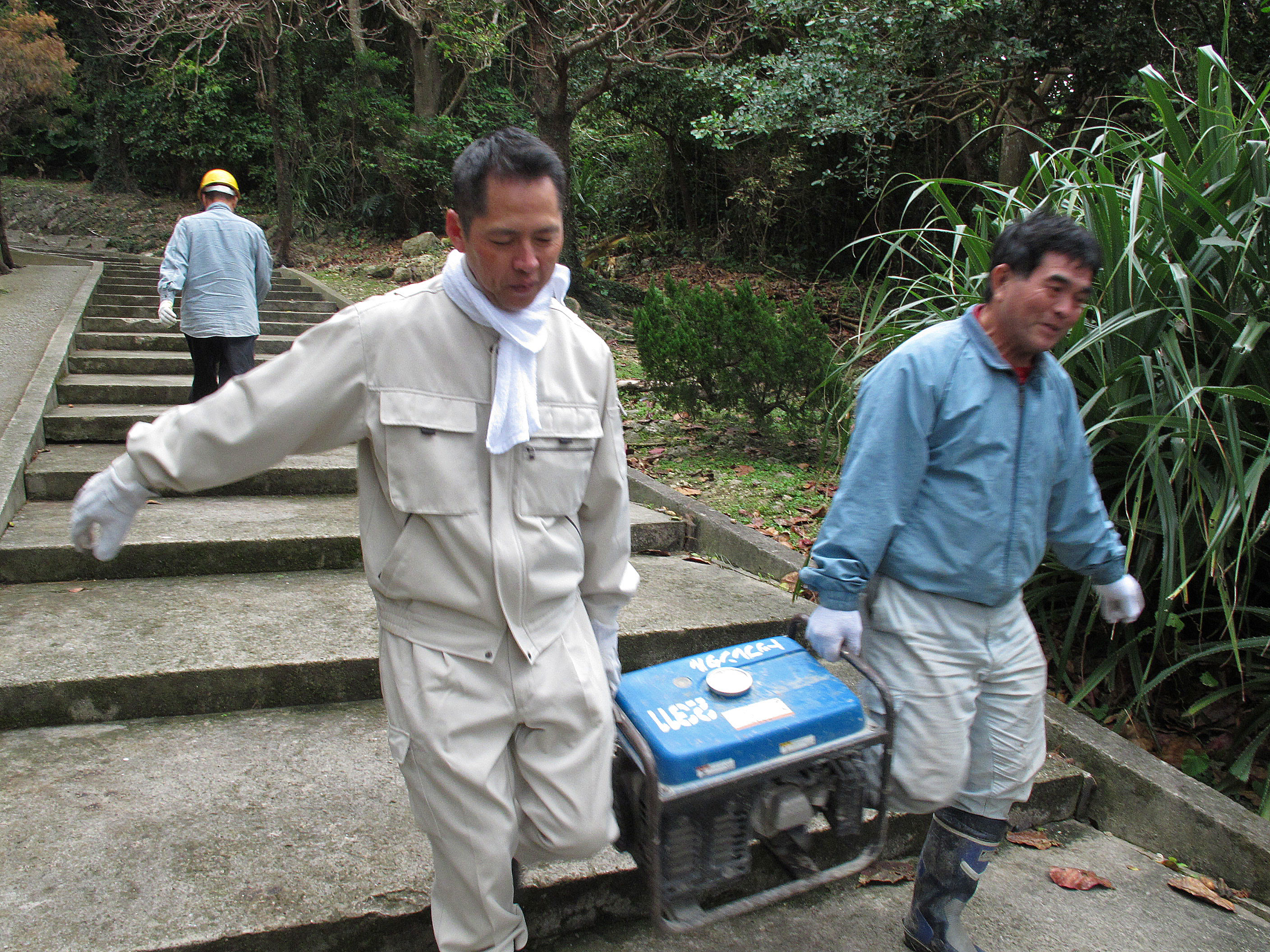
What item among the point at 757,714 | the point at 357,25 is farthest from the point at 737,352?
the point at 357,25

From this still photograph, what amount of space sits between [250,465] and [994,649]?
5.58 feet

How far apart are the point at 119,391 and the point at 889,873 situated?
592 centimetres

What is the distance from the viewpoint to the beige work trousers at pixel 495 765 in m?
1.71

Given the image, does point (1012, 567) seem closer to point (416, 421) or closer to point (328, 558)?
point (416, 421)

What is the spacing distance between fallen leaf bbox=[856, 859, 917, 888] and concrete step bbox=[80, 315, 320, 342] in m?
7.17

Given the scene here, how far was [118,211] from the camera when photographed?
65.0 feet

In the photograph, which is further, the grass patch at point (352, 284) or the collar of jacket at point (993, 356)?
the grass patch at point (352, 284)

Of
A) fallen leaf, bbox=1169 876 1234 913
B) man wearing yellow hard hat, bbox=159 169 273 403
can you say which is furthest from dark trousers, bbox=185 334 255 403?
fallen leaf, bbox=1169 876 1234 913

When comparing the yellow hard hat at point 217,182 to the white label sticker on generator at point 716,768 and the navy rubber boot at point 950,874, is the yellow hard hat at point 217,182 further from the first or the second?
the navy rubber boot at point 950,874

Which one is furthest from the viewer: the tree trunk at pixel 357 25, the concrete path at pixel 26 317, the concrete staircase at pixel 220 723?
the tree trunk at pixel 357 25

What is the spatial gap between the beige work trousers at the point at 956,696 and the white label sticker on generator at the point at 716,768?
461mm

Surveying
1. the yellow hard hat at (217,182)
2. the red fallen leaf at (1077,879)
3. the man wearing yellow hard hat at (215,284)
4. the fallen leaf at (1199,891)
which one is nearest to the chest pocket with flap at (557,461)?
the red fallen leaf at (1077,879)

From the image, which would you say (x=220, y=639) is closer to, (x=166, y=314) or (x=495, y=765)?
(x=495, y=765)

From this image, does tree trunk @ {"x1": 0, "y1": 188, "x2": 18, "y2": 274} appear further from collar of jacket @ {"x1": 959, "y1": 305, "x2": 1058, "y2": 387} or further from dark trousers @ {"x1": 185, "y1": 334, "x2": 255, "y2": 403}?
collar of jacket @ {"x1": 959, "y1": 305, "x2": 1058, "y2": 387}
